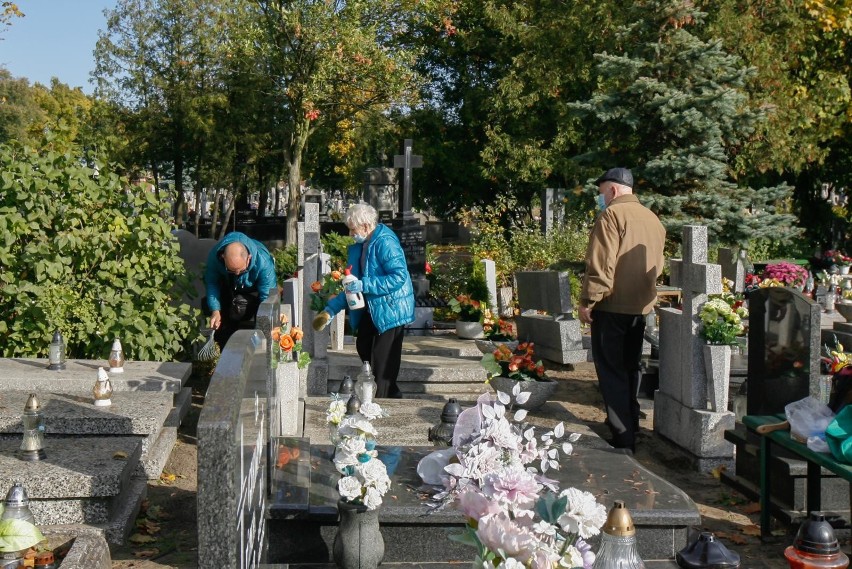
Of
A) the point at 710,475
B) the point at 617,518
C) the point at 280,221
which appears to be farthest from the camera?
the point at 280,221

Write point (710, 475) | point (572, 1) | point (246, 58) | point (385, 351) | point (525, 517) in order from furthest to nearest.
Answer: point (246, 58)
point (572, 1)
point (385, 351)
point (710, 475)
point (525, 517)

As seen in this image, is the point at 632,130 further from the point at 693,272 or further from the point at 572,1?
the point at 572,1

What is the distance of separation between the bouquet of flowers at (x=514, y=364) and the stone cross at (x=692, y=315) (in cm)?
108

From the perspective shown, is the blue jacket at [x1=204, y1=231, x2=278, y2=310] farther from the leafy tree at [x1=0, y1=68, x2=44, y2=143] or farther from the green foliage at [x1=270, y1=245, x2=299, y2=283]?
the leafy tree at [x1=0, y1=68, x2=44, y2=143]

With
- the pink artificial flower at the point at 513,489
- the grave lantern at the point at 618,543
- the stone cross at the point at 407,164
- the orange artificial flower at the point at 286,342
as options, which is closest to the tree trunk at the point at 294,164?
the stone cross at the point at 407,164

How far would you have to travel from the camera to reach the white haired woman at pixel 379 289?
748cm

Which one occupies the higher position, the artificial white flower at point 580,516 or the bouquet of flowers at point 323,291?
the bouquet of flowers at point 323,291

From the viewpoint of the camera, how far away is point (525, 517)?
8.10 feet

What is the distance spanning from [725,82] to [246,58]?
16176 mm

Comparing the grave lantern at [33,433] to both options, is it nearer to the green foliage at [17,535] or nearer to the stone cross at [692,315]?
the green foliage at [17,535]

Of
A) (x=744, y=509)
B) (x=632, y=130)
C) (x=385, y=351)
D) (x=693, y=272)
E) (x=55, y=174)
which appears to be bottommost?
(x=744, y=509)

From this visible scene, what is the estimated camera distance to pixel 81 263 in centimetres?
827

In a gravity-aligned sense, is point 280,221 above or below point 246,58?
below

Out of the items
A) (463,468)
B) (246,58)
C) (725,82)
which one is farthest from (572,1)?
(463,468)
